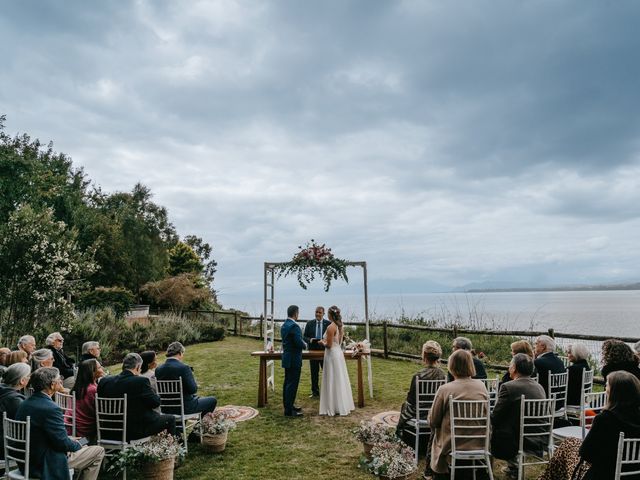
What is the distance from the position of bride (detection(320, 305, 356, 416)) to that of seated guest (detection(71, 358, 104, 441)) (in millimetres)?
3642

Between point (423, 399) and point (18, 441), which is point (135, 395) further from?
point (423, 399)

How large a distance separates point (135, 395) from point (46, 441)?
1.10 meters

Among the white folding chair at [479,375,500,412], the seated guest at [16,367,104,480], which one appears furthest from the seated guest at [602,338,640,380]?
the seated guest at [16,367,104,480]

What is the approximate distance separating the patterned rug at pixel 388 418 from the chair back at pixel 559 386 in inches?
94.3

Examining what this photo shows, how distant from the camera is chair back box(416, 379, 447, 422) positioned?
489 centimetres

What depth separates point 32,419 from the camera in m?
3.64

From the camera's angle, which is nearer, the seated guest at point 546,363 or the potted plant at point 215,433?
the seated guest at point 546,363

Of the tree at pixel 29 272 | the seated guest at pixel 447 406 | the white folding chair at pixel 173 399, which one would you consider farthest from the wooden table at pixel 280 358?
the tree at pixel 29 272

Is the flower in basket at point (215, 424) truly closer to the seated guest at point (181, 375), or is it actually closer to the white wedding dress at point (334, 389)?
the seated guest at point (181, 375)

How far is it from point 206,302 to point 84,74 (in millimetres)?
14964

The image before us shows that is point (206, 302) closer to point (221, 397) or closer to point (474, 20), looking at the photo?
point (221, 397)

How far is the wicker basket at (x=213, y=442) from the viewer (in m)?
5.54

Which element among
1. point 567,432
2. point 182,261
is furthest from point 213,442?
point 182,261

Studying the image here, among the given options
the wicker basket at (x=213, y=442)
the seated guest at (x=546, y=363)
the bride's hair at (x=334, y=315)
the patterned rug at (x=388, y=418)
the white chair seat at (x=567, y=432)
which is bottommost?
the patterned rug at (x=388, y=418)
